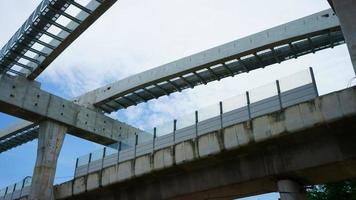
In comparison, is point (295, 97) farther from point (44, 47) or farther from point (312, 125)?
point (44, 47)

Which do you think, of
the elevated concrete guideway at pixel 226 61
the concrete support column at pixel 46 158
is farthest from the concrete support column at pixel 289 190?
the concrete support column at pixel 46 158

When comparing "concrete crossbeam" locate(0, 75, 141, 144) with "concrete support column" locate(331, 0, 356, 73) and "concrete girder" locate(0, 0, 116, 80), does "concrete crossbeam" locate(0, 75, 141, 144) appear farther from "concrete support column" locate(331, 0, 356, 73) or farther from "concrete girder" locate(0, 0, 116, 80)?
"concrete support column" locate(331, 0, 356, 73)

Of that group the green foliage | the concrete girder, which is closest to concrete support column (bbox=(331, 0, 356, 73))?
the concrete girder

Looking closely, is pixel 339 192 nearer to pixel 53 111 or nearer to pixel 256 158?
pixel 256 158

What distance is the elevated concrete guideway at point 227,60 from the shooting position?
69.9 feet

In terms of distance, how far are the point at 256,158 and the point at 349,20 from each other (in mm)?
5435

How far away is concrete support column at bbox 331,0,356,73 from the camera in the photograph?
35.2 ft

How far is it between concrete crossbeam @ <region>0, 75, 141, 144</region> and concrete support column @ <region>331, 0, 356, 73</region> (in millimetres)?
18825

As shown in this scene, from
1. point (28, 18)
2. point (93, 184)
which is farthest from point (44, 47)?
point (93, 184)

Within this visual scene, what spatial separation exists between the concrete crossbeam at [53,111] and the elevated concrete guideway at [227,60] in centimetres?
177

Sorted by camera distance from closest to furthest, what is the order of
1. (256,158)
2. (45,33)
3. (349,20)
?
(349,20)
(256,158)
(45,33)

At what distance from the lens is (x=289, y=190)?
11.8 metres

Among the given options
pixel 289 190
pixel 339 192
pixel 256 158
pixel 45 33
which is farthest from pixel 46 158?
pixel 339 192

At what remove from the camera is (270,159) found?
12102mm
